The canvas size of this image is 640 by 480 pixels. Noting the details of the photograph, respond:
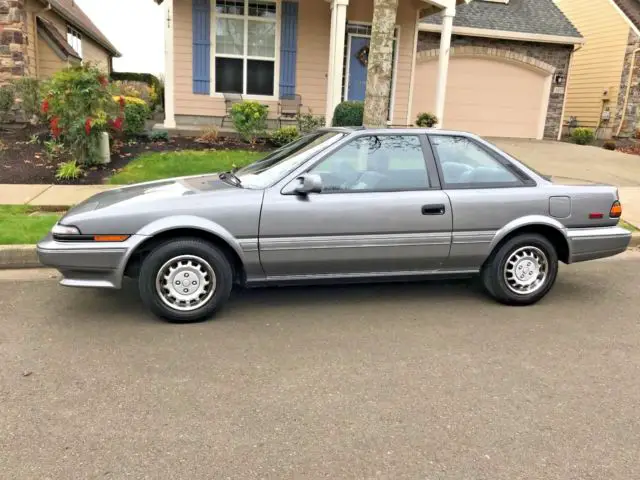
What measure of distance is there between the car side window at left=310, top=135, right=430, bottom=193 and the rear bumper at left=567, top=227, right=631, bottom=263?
58.5 inches

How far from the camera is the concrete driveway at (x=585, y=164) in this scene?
10.5 metres

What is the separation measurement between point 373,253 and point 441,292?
3.76ft

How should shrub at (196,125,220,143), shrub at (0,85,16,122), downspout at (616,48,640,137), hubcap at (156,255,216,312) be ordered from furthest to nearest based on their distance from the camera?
downspout at (616,48,640,137), shrub at (196,125,220,143), shrub at (0,85,16,122), hubcap at (156,255,216,312)

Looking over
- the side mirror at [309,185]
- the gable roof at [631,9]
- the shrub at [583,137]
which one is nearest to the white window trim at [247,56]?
the shrub at [583,137]

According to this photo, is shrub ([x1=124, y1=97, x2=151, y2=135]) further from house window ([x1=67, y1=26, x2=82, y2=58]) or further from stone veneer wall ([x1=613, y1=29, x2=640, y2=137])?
stone veneer wall ([x1=613, y1=29, x2=640, y2=137])

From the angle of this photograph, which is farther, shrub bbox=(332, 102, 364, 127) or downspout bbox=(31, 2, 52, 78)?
downspout bbox=(31, 2, 52, 78)

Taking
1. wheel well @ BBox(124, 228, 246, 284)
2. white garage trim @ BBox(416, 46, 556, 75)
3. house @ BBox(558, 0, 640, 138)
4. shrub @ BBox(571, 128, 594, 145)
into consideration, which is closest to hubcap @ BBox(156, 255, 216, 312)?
wheel well @ BBox(124, 228, 246, 284)

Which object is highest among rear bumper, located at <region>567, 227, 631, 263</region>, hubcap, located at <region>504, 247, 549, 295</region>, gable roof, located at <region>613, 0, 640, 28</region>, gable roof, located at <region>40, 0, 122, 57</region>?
gable roof, located at <region>613, 0, 640, 28</region>

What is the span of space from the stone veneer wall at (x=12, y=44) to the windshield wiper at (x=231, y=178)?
11.0 metres

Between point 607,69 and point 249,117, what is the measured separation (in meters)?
14.6

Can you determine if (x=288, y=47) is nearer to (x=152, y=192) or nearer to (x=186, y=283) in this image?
(x=152, y=192)

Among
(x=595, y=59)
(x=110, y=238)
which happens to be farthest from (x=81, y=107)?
(x=595, y=59)

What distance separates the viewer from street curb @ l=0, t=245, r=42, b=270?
228 inches

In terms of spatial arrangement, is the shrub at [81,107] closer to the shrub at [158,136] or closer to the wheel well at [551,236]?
the shrub at [158,136]
